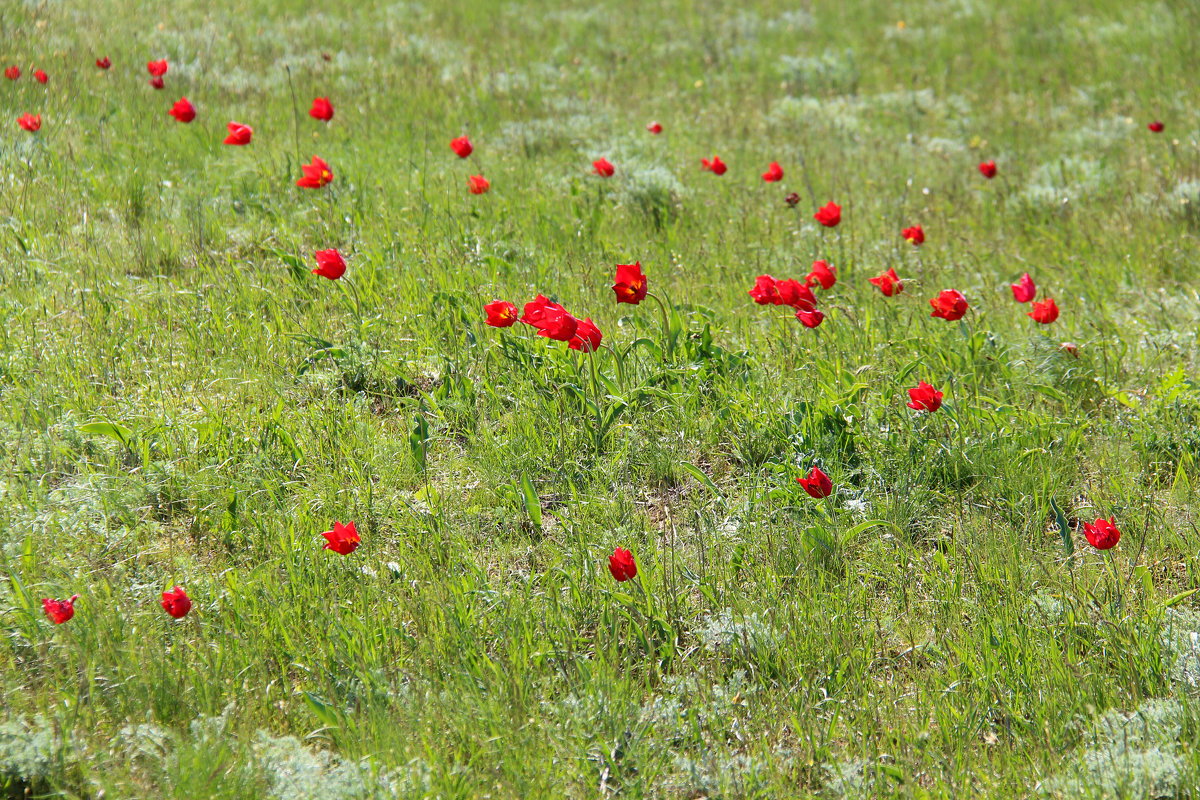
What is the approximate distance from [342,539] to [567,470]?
3.00 feet

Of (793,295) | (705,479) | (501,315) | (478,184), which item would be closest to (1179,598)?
(705,479)

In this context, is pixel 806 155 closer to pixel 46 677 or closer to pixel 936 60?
pixel 936 60

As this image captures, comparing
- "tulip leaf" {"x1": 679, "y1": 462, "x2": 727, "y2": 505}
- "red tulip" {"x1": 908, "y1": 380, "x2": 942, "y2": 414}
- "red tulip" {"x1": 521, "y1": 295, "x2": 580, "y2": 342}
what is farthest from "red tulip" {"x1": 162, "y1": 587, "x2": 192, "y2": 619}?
"red tulip" {"x1": 908, "y1": 380, "x2": 942, "y2": 414}

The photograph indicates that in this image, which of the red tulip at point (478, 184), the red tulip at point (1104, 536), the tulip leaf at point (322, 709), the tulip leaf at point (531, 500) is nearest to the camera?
the tulip leaf at point (322, 709)

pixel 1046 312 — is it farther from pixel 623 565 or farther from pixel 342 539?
pixel 342 539

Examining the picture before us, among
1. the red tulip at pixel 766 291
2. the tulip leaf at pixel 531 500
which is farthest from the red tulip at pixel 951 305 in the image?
the tulip leaf at pixel 531 500

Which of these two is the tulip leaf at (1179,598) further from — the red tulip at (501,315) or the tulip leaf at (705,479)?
the red tulip at (501,315)

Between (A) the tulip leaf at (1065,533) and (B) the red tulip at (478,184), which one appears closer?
(A) the tulip leaf at (1065,533)

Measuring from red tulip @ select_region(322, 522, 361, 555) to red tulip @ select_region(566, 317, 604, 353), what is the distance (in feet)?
3.24

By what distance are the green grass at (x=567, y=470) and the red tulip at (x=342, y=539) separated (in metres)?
0.14

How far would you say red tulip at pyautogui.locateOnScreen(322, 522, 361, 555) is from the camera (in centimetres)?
253

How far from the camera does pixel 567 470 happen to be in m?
3.17

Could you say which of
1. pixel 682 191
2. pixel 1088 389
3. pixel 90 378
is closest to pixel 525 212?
pixel 682 191

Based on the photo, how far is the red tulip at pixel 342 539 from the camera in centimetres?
253
